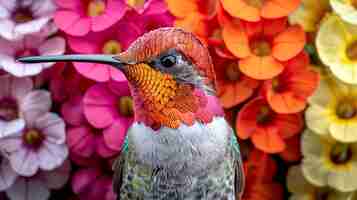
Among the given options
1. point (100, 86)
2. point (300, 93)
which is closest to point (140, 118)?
point (100, 86)

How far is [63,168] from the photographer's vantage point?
150 cm

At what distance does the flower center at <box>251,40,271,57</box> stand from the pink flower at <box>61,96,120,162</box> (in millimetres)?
296

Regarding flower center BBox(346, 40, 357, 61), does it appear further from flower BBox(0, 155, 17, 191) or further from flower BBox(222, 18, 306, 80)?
flower BBox(0, 155, 17, 191)

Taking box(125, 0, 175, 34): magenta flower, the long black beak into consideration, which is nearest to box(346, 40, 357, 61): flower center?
box(125, 0, 175, 34): magenta flower

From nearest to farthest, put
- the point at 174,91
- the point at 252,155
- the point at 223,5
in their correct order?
the point at 174,91 < the point at 223,5 < the point at 252,155

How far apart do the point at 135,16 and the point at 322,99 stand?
1.16ft

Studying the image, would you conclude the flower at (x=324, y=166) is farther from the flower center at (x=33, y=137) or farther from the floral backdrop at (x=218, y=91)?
the flower center at (x=33, y=137)

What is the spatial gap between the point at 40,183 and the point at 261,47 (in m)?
0.45

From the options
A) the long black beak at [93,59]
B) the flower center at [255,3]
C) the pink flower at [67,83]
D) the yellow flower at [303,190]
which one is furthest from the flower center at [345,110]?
the long black beak at [93,59]

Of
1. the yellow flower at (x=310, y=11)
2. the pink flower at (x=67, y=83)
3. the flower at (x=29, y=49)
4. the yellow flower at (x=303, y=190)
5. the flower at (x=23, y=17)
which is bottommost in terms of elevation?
the yellow flower at (x=303, y=190)

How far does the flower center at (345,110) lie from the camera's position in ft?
4.93

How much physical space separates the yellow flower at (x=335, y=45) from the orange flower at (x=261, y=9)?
3.0 inches

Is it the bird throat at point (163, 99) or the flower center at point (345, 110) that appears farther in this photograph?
the flower center at point (345, 110)

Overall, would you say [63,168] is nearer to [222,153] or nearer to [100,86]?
[100,86]
